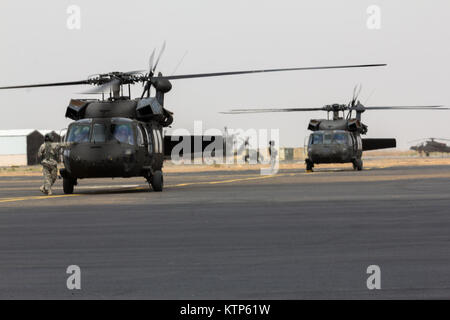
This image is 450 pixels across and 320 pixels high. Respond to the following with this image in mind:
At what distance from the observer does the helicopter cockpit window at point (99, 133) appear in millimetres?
27419

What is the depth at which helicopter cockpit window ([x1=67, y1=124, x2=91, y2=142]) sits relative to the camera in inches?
1083

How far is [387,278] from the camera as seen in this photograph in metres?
9.05

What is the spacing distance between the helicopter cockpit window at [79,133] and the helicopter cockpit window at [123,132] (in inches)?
30.9

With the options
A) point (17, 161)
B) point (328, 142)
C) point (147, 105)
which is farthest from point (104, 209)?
point (17, 161)

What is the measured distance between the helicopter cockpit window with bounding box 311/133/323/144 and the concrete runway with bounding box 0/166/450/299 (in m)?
29.6

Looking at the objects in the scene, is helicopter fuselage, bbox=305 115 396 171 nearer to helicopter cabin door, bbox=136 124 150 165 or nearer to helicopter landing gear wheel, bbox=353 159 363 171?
helicopter landing gear wheel, bbox=353 159 363 171

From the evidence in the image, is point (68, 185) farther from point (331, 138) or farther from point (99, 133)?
point (331, 138)

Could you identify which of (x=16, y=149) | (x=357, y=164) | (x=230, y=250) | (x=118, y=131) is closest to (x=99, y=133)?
(x=118, y=131)

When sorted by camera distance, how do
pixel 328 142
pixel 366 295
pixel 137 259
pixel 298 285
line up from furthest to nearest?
pixel 328 142 < pixel 137 259 < pixel 298 285 < pixel 366 295

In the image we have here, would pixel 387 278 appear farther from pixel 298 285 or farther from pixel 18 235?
pixel 18 235

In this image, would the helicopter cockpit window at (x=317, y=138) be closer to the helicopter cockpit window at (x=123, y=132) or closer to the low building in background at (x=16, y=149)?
the helicopter cockpit window at (x=123, y=132)

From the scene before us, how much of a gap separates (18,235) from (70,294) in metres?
6.38

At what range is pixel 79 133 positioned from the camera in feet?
90.9

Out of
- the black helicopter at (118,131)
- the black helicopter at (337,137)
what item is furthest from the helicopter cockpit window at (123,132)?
the black helicopter at (337,137)
